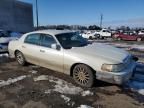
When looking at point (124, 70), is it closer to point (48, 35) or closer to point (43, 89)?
point (43, 89)

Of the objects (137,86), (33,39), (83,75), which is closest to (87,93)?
(83,75)

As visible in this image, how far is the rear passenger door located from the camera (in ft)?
19.5

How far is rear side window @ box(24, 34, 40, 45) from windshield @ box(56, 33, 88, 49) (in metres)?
0.88

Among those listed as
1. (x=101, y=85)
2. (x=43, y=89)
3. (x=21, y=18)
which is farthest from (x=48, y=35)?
(x=21, y=18)

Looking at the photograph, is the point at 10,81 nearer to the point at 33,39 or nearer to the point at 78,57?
the point at 33,39

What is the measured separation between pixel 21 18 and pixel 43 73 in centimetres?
3180

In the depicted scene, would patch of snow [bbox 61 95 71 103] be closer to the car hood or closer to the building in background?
the car hood

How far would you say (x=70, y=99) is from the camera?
15.5ft

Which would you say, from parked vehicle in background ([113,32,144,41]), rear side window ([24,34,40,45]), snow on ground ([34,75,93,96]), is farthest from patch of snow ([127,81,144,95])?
parked vehicle in background ([113,32,144,41])

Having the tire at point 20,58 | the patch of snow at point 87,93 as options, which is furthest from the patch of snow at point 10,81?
the patch of snow at point 87,93

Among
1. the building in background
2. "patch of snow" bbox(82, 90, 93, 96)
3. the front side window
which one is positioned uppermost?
the building in background

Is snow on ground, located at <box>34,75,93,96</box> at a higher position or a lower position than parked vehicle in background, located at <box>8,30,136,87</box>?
lower

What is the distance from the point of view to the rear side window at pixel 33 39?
6.79m

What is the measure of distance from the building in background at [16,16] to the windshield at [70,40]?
27.2 m
